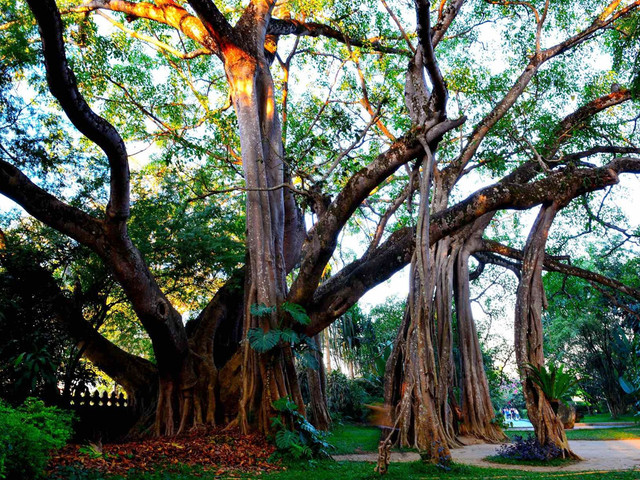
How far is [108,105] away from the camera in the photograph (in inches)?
417

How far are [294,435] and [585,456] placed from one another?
4.04 metres

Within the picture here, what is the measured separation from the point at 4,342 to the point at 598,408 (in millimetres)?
24151

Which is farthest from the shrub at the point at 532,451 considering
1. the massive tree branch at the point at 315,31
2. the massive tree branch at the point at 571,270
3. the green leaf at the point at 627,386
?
the green leaf at the point at 627,386

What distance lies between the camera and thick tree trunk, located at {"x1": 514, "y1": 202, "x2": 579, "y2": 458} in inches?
247

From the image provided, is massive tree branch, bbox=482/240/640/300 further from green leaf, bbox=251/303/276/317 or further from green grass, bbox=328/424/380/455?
green leaf, bbox=251/303/276/317

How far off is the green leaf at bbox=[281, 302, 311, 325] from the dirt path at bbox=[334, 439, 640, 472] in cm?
211

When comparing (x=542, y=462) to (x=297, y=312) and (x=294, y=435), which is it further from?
(x=297, y=312)

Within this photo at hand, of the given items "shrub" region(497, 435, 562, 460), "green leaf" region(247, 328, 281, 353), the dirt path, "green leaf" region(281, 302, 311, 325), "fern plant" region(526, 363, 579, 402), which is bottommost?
the dirt path

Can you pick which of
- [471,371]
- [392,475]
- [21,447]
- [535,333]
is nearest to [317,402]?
[471,371]

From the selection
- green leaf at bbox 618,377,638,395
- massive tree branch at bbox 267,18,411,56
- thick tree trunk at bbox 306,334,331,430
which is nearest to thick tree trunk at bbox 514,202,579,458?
massive tree branch at bbox 267,18,411,56

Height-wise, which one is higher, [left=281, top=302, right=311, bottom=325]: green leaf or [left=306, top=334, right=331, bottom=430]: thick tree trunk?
[left=281, top=302, right=311, bottom=325]: green leaf

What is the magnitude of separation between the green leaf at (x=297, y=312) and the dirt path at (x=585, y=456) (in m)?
2.11

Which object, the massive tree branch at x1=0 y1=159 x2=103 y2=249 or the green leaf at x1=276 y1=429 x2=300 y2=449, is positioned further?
the massive tree branch at x1=0 y1=159 x2=103 y2=249

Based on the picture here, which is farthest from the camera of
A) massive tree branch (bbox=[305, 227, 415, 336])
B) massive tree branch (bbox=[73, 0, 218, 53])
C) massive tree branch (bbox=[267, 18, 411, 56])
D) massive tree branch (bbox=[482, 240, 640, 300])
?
massive tree branch (bbox=[267, 18, 411, 56])
